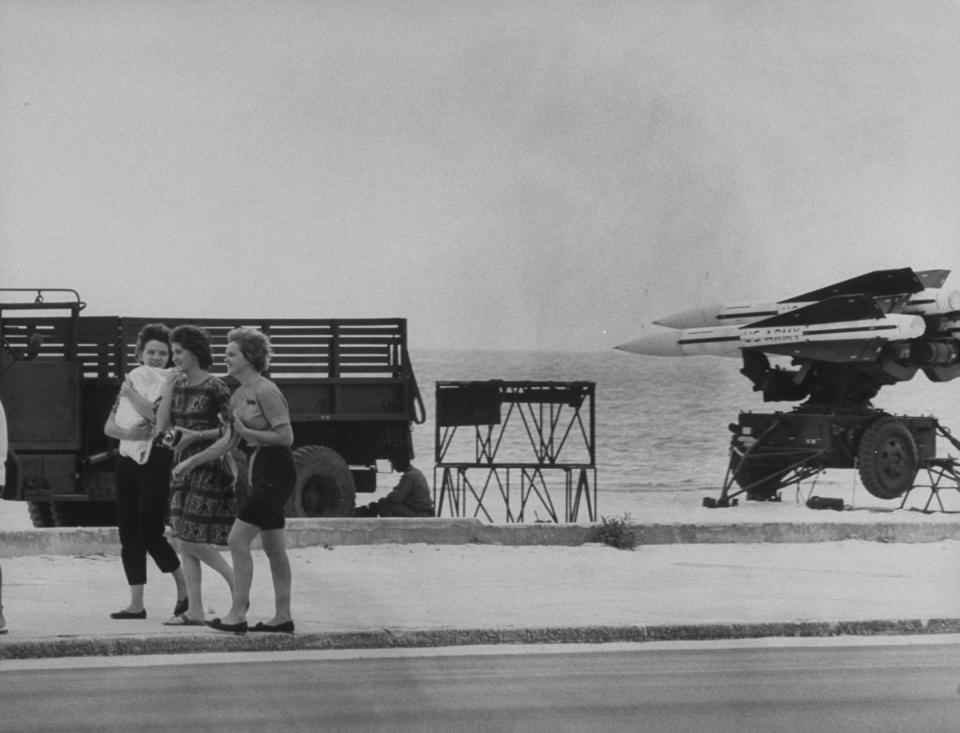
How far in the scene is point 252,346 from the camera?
967 cm

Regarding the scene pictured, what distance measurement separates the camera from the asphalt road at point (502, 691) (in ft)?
24.8

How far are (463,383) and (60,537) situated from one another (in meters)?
5.99

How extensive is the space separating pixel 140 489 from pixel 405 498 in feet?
22.1

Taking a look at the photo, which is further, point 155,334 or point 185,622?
point 155,334

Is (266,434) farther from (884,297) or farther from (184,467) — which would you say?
(884,297)

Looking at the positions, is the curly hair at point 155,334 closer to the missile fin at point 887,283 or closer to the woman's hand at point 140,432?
the woman's hand at point 140,432

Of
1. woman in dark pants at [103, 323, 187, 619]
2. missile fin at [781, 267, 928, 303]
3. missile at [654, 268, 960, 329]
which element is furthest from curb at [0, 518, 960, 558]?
missile fin at [781, 267, 928, 303]

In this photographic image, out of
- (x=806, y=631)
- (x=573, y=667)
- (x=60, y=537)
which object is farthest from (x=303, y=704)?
(x=60, y=537)

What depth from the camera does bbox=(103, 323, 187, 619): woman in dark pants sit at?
10.1 m

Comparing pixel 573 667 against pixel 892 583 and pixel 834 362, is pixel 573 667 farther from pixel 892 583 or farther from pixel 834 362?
pixel 834 362

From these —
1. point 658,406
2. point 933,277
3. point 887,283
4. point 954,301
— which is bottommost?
point 658,406

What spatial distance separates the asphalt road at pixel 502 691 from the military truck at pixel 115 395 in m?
5.02

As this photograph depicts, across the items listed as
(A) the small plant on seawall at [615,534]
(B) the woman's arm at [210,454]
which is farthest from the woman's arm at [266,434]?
(A) the small plant on seawall at [615,534]

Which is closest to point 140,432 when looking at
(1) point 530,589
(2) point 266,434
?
(2) point 266,434
